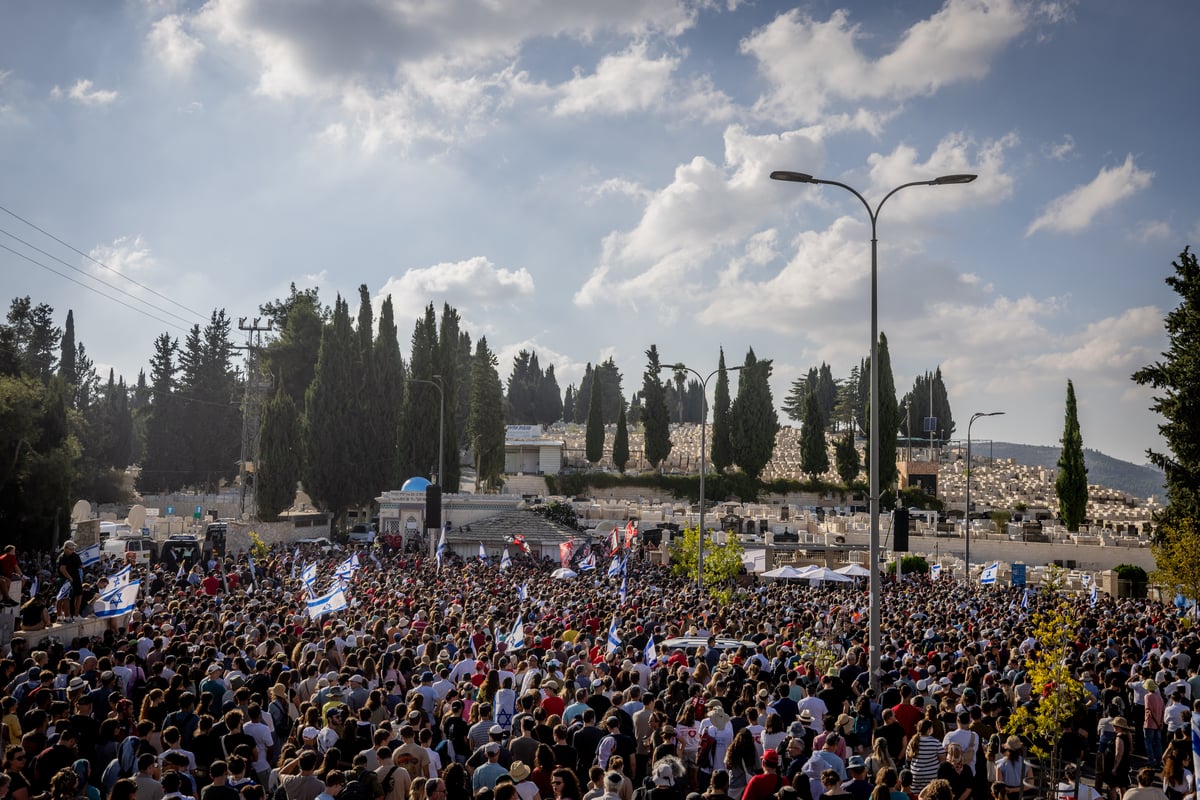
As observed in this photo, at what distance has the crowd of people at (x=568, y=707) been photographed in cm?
773

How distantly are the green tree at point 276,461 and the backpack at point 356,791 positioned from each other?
4679 cm

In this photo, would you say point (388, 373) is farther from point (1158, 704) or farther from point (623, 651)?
point (1158, 704)

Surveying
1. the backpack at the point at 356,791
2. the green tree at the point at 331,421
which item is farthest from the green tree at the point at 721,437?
the backpack at the point at 356,791

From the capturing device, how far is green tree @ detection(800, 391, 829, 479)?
77.5m

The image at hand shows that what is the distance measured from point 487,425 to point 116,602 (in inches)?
2061

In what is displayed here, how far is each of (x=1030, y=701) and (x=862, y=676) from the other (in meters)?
2.50

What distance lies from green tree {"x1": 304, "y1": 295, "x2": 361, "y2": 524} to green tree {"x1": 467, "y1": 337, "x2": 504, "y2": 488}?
1190 centimetres

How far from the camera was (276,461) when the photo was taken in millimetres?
53125

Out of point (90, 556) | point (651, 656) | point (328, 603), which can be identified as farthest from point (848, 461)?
point (651, 656)

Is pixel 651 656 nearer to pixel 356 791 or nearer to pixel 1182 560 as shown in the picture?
pixel 356 791

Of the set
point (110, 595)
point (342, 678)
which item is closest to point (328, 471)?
point (110, 595)

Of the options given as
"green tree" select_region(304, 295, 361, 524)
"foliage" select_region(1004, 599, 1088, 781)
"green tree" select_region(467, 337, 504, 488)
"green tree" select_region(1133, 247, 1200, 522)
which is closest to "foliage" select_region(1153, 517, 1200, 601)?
"green tree" select_region(1133, 247, 1200, 522)

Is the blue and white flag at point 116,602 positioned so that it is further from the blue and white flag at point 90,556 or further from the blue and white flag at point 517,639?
the blue and white flag at point 90,556

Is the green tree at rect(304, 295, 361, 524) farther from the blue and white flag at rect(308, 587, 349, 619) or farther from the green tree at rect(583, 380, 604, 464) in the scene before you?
the blue and white flag at rect(308, 587, 349, 619)
